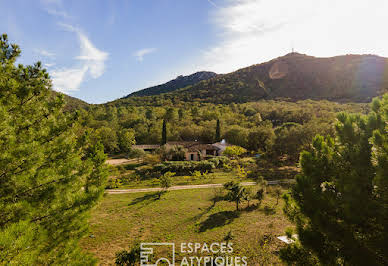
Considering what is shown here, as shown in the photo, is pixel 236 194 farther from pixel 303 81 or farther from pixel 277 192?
pixel 303 81

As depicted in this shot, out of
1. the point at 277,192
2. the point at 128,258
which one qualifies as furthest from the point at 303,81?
the point at 128,258

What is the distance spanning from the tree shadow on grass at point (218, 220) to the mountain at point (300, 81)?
94.8 metres

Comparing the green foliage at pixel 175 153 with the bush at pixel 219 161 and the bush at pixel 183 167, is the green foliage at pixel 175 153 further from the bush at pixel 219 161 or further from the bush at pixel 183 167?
the bush at pixel 219 161

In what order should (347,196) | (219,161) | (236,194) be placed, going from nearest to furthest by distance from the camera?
(347,196), (236,194), (219,161)

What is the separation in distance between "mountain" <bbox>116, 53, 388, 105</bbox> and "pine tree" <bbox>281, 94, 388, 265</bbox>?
104 m

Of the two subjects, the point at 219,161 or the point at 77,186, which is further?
the point at 219,161

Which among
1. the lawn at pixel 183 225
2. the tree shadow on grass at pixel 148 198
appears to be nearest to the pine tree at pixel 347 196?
the lawn at pixel 183 225

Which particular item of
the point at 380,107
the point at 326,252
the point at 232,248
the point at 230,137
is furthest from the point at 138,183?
the point at 230,137

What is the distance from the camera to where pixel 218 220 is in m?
14.7

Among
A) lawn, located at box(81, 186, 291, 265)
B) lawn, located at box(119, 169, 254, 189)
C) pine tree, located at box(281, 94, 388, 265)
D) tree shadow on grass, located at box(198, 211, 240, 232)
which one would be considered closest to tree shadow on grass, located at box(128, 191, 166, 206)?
lawn, located at box(81, 186, 291, 265)

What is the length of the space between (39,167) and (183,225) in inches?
434

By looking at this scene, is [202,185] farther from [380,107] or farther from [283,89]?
[283,89]

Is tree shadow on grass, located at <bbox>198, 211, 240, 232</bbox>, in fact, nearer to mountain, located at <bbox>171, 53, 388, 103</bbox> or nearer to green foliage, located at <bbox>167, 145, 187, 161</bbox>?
green foliage, located at <bbox>167, 145, 187, 161</bbox>

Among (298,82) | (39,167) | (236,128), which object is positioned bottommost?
(236,128)
